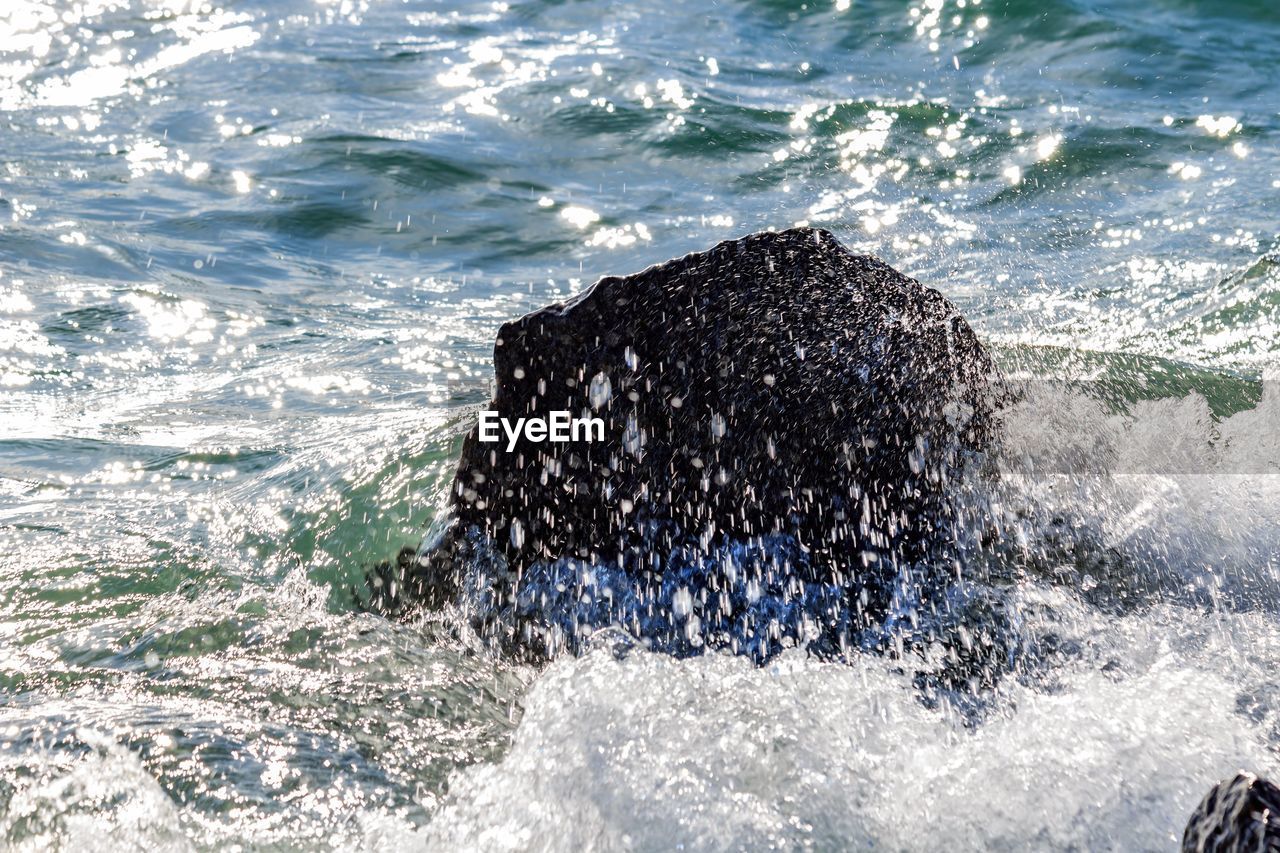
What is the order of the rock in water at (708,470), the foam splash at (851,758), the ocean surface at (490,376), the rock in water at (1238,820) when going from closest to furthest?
1. the rock in water at (1238,820)
2. the foam splash at (851,758)
3. the ocean surface at (490,376)
4. the rock in water at (708,470)

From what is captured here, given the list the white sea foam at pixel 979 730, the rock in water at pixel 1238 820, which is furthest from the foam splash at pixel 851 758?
the rock in water at pixel 1238 820

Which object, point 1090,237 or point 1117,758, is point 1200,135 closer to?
point 1090,237

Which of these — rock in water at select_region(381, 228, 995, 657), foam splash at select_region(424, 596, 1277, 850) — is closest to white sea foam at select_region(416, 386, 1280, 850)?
foam splash at select_region(424, 596, 1277, 850)

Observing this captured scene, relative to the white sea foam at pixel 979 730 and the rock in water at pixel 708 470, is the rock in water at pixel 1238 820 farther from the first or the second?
the rock in water at pixel 708 470

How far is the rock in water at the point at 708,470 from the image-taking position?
12.5 ft

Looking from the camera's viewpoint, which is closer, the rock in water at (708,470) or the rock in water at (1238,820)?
the rock in water at (1238,820)

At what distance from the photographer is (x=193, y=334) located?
23.9ft

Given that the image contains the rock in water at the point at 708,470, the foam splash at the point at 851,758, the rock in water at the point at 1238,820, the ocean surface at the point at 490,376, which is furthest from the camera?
the rock in water at the point at 708,470

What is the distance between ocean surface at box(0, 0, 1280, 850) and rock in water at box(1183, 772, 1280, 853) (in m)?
0.39

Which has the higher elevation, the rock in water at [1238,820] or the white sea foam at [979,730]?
the rock in water at [1238,820]

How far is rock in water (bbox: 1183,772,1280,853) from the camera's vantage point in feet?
6.48

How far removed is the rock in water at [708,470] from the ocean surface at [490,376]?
0.94 feet

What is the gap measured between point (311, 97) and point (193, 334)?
484 cm

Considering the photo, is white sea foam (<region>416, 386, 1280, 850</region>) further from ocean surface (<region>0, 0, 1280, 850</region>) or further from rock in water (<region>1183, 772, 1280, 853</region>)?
rock in water (<region>1183, 772, 1280, 853</region>)
